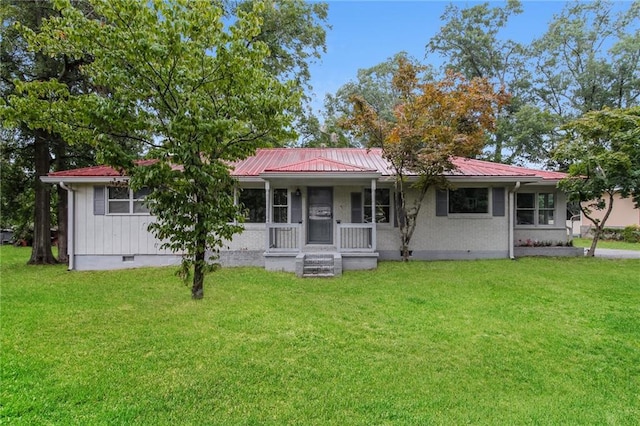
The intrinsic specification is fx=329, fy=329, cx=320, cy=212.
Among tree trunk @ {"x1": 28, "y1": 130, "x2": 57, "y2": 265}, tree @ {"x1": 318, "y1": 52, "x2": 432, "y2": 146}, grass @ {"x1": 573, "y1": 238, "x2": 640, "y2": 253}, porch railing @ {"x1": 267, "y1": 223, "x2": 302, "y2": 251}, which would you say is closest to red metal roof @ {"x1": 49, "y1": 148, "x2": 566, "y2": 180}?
porch railing @ {"x1": 267, "y1": 223, "x2": 302, "y2": 251}

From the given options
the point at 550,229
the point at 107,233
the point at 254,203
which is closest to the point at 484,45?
the point at 550,229

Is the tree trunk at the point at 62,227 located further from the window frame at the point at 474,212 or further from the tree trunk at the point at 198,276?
the window frame at the point at 474,212

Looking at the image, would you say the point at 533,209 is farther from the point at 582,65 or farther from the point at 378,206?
the point at 582,65

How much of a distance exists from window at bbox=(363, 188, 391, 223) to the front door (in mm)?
1216

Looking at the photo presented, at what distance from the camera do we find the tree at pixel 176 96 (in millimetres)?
4684

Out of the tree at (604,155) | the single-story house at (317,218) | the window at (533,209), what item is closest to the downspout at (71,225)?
the single-story house at (317,218)

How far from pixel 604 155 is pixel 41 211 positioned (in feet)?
63.4

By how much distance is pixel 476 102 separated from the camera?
420 inches

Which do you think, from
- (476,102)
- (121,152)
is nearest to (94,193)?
(121,152)

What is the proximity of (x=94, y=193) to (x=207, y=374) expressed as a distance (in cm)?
906

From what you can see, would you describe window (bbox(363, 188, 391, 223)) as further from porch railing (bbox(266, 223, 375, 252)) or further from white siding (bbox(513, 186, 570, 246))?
white siding (bbox(513, 186, 570, 246))

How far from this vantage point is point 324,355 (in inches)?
158

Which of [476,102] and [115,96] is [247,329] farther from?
[476,102]

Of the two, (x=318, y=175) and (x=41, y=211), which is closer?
(x=318, y=175)
